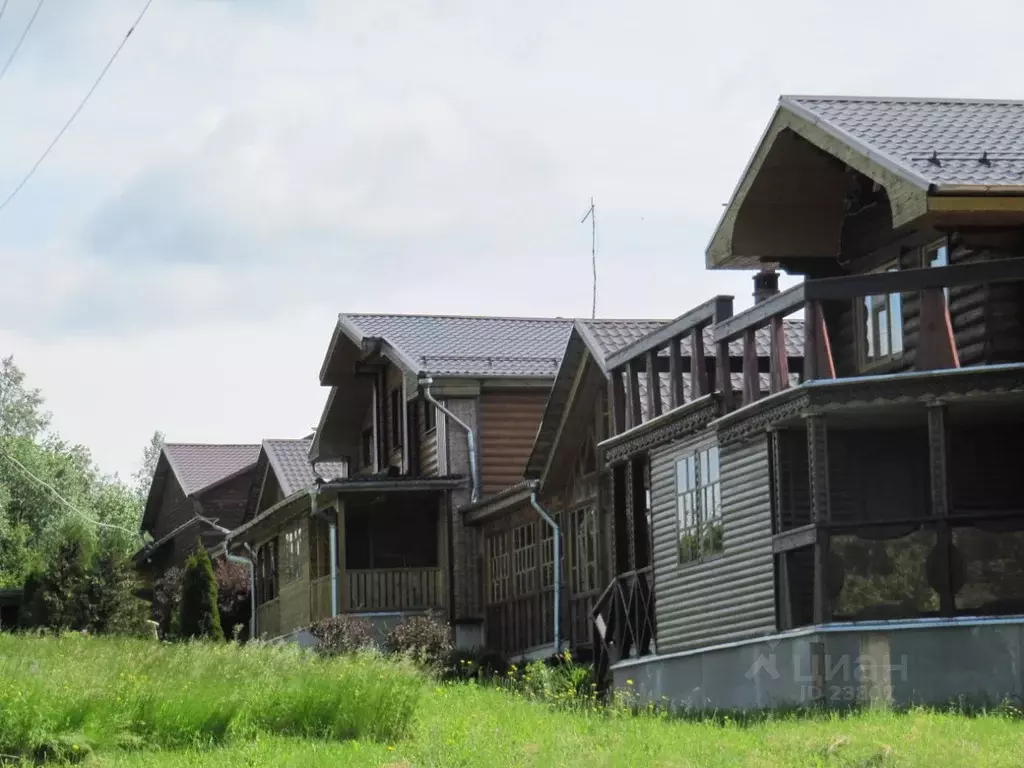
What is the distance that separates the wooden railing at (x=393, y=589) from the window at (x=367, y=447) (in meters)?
6.56

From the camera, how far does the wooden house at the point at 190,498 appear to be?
181 ft

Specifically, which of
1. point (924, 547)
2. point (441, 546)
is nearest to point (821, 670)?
point (924, 547)

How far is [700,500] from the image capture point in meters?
23.7

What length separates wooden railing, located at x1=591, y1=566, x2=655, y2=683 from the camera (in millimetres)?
25328

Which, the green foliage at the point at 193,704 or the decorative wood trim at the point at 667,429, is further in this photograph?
the decorative wood trim at the point at 667,429

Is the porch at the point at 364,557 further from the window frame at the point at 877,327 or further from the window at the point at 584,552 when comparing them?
the window frame at the point at 877,327

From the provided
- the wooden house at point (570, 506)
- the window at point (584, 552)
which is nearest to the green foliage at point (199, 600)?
the wooden house at point (570, 506)

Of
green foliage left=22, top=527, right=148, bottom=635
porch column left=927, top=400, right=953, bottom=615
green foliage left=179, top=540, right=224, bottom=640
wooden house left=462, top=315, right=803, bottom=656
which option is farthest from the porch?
porch column left=927, top=400, right=953, bottom=615

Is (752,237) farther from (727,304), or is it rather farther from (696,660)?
(696,660)

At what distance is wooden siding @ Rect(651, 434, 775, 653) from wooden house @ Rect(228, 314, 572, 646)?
1092cm

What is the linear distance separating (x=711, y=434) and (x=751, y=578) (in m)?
2.12

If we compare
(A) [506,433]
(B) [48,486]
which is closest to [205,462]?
(B) [48,486]

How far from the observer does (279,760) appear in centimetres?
1625

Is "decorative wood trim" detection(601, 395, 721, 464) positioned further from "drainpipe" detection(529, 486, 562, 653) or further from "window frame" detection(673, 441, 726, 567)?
"drainpipe" detection(529, 486, 562, 653)
